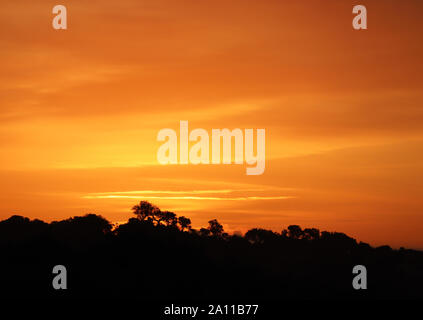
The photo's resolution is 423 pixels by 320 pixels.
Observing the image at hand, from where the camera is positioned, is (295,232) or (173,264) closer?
(173,264)

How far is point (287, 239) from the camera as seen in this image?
155m

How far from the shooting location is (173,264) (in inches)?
3981

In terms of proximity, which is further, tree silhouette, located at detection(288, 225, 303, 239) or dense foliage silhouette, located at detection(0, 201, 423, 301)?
tree silhouette, located at detection(288, 225, 303, 239)

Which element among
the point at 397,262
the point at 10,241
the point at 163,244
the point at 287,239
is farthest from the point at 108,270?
the point at 397,262

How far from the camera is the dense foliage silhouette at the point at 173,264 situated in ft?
305

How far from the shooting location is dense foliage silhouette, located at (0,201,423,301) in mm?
92875

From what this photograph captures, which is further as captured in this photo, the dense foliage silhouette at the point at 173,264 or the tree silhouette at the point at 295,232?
the tree silhouette at the point at 295,232

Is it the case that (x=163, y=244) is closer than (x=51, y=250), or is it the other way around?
(x=51, y=250)
